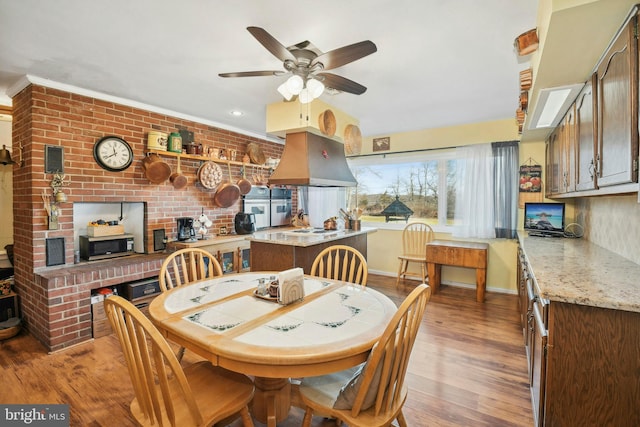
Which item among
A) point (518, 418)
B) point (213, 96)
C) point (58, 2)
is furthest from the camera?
point (213, 96)

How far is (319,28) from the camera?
5.92ft

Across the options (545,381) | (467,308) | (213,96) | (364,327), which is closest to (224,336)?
(364,327)

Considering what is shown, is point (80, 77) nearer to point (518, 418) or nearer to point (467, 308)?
point (518, 418)

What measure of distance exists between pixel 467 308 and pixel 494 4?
295 cm

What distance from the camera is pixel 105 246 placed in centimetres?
304

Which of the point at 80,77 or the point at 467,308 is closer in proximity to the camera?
the point at 80,77

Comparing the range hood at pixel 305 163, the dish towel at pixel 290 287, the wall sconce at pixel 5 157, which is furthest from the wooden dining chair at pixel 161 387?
the wall sconce at pixel 5 157

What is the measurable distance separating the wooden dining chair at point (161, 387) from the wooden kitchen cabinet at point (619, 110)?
5.96ft

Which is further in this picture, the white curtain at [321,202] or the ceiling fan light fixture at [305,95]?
the white curtain at [321,202]

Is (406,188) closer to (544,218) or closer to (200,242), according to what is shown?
(544,218)

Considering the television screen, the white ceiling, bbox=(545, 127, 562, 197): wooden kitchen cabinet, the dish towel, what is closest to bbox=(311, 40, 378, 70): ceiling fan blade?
the white ceiling

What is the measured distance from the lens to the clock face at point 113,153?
2.94 metres

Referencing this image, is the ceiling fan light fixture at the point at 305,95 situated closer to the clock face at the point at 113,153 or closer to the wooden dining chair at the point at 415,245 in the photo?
the clock face at the point at 113,153

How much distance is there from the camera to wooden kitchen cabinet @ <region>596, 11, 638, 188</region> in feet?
3.75
